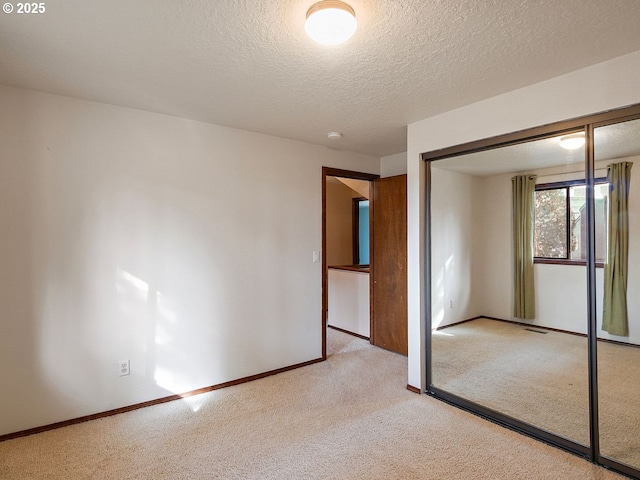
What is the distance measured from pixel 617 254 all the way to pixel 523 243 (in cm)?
61

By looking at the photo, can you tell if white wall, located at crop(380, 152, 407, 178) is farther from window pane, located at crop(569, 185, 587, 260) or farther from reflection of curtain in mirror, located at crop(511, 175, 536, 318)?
window pane, located at crop(569, 185, 587, 260)

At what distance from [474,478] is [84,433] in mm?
2586

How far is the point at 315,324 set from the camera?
3842 mm

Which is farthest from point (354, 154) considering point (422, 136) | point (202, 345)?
point (202, 345)

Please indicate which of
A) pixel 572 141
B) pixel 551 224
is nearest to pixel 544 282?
pixel 551 224

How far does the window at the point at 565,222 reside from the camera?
2121 millimetres

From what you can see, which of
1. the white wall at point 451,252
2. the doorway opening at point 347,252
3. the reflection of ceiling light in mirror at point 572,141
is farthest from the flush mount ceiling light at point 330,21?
the doorway opening at point 347,252

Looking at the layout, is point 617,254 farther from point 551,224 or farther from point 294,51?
point 294,51

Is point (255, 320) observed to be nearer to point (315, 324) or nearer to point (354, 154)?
point (315, 324)

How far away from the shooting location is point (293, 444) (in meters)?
2.28

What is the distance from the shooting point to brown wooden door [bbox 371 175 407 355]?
13.2ft

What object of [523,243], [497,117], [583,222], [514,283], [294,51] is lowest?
[514,283]

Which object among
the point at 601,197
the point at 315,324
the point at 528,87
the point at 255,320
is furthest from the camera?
the point at 315,324

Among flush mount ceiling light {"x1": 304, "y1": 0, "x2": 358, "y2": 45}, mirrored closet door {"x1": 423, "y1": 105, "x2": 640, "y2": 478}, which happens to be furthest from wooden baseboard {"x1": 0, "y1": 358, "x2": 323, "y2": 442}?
flush mount ceiling light {"x1": 304, "y1": 0, "x2": 358, "y2": 45}
